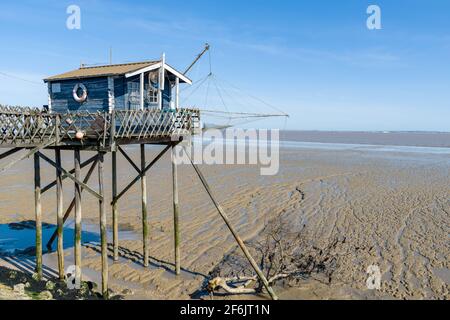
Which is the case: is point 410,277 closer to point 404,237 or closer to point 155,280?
point 404,237

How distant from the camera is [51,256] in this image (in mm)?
14742

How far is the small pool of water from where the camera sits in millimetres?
15336

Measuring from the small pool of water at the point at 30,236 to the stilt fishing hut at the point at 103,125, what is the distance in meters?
1.23

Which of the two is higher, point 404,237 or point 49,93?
point 49,93

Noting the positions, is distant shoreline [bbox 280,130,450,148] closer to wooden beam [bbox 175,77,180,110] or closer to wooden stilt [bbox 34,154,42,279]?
wooden beam [bbox 175,77,180,110]

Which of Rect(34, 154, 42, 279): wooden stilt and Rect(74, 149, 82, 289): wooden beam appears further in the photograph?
Rect(34, 154, 42, 279): wooden stilt

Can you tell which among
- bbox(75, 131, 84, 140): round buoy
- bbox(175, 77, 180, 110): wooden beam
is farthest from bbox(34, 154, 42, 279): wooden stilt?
bbox(175, 77, 180, 110): wooden beam

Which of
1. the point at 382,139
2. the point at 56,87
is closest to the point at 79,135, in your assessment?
the point at 56,87

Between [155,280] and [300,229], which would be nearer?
[155,280]
